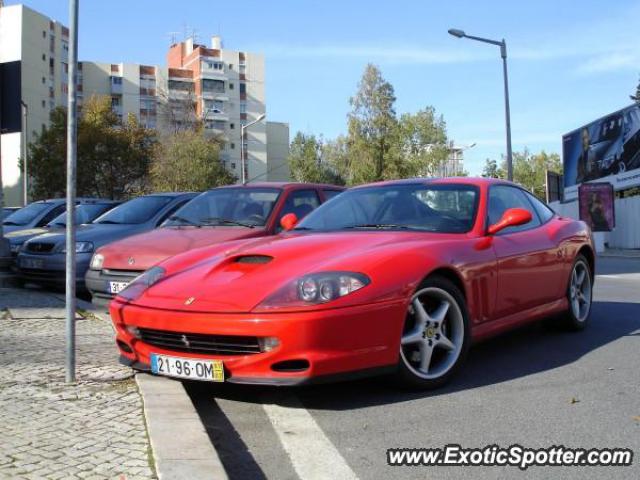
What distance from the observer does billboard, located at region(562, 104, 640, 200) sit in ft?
85.5

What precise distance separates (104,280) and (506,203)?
414 cm

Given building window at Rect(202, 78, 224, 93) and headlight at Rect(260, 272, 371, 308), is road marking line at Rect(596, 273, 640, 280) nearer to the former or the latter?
headlight at Rect(260, 272, 371, 308)

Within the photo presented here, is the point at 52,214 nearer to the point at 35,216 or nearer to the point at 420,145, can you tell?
the point at 35,216

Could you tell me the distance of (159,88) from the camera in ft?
276

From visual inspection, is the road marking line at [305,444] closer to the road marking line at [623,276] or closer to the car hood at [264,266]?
the car hood at [264,266]

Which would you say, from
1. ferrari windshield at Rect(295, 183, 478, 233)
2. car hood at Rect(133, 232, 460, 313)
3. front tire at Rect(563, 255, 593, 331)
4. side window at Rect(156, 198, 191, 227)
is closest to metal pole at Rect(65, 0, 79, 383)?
car hood at Rect(133, 232, 460, 313)

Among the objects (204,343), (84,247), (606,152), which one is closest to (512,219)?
(204,343)

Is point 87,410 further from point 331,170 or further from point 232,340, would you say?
point 331,170

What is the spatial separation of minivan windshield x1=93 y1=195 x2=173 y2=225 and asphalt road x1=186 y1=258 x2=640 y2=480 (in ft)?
17.5

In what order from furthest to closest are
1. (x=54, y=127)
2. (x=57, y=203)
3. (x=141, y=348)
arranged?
(x=54, y=127), (x=57, y=203), (x=141, y=348)

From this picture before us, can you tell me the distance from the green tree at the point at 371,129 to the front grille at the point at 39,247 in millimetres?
48523

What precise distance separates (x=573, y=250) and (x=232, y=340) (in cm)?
359

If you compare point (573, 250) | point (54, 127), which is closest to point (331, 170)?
point (54, 127)

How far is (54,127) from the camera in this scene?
4178cm
